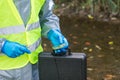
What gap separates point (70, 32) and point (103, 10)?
4.79 feet

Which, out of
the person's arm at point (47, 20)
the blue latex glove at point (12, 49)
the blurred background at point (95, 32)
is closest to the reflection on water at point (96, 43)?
the blurred background at point (95, 32)

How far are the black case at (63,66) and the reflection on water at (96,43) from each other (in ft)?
10.0

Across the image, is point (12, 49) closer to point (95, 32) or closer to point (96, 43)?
point (96, 43)

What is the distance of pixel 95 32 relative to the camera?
8172mm

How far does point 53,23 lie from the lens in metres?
3.08

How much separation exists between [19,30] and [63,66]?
39cm

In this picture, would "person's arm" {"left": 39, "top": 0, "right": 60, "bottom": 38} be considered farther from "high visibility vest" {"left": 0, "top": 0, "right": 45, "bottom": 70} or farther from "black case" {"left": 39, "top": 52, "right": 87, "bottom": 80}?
"black case" {"left": 39, "top": 52, "right": 87, "bottom": 80}

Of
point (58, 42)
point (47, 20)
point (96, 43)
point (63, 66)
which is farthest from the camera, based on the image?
point (96, 43)

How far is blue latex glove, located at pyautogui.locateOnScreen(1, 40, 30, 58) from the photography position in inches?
103

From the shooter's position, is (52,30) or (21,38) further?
(52,30)

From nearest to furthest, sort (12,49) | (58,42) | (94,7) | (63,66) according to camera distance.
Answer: (12,49), (63,66), (58,42), (94,7)

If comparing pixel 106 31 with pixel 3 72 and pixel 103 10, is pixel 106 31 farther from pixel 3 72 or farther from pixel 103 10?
pixel 3 72

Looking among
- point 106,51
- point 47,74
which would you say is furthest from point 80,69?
point 106,51

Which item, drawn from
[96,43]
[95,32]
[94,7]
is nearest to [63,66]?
[96,43]
